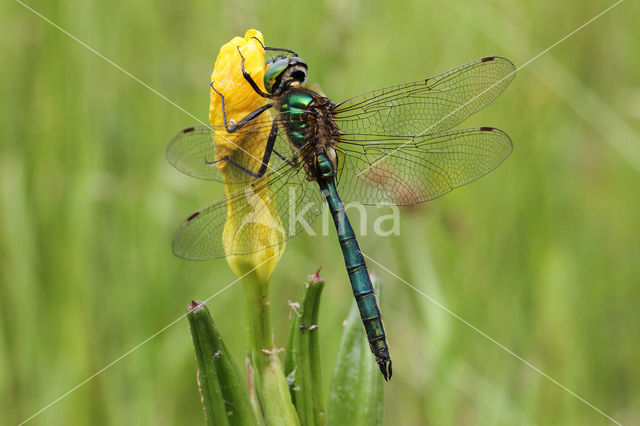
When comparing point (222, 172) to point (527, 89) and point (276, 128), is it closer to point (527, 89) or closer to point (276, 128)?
point (276, 128)

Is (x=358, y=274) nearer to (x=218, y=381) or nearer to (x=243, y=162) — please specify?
(x=243, y=162)

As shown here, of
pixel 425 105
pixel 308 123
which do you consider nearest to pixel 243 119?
pixel 308 123

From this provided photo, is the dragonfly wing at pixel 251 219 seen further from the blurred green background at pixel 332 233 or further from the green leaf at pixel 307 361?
the blurred green background at pixel 332 233

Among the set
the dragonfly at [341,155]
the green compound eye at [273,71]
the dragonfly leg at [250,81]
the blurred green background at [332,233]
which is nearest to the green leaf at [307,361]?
the dragonfly at [341,155]

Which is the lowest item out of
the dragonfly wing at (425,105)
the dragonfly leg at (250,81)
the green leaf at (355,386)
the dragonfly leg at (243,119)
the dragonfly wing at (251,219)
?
the green leaf at (355,386)

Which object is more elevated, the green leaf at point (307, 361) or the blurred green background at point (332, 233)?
the blurred green background at point (332, 233)

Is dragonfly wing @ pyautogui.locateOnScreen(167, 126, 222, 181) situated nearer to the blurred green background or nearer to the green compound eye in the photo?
the green compound eye

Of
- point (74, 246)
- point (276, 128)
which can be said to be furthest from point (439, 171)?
point (74, 246)
